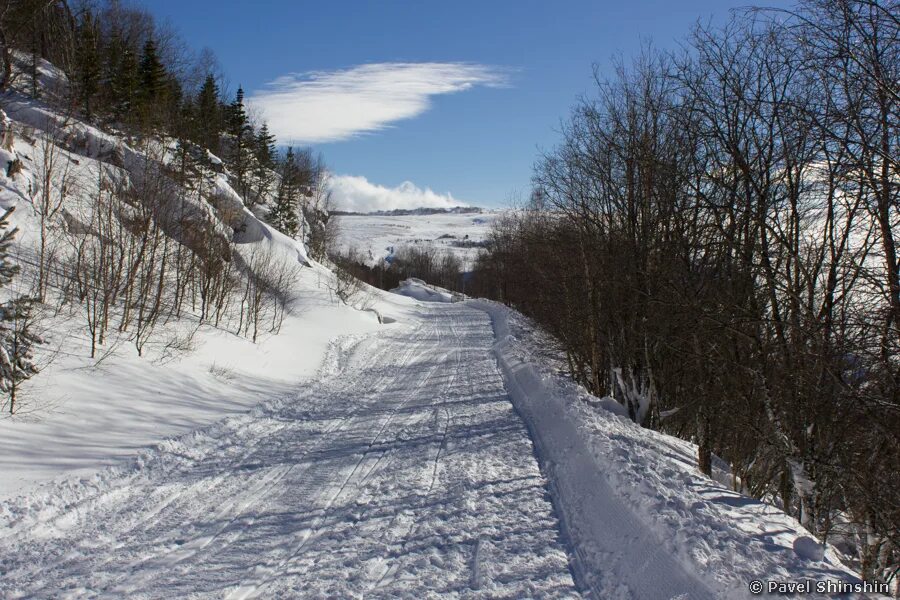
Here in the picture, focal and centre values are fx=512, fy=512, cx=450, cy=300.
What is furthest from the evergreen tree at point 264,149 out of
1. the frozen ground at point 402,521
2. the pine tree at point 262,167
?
the frozen ground at point 402,521

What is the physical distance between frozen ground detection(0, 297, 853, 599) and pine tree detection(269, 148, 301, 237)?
124ft

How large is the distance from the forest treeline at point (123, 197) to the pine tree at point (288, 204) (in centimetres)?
21

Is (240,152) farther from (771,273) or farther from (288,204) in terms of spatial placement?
(771,273)

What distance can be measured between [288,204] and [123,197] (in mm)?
32917

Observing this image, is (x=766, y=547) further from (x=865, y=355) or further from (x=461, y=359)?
(x=461, y=359)

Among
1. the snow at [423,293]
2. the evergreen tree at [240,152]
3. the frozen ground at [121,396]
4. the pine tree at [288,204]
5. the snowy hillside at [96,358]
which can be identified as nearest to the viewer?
the frozen ground at [121,396]

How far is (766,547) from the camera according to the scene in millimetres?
4703

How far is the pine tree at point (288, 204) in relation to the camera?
148 feet

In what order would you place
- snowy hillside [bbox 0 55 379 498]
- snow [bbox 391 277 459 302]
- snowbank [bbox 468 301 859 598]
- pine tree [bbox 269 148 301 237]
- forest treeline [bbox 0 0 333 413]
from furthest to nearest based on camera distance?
snow [bbox 391 277 459 302] < pine tree [bbox 269 148 301 237] < forest treeline [bbox 0 0 333 413] < snowy hillside [bbox 0 55 379 498] < snowbank [bbox 468 301 859 598]

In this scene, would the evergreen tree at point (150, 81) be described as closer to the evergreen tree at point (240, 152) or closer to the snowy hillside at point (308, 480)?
the evergreen tree at point (240, 152)

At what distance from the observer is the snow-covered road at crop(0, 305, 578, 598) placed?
4477 mm

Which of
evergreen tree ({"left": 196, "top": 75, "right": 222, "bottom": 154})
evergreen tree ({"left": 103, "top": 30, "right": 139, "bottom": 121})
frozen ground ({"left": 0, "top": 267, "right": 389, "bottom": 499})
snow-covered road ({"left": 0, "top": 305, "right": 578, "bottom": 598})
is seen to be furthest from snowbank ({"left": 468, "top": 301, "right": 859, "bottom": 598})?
evergreen tree ({"left": 196, "top": 75, "right": 222, "bottom": 154})

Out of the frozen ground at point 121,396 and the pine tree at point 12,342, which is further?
the pine tree at point 12,342

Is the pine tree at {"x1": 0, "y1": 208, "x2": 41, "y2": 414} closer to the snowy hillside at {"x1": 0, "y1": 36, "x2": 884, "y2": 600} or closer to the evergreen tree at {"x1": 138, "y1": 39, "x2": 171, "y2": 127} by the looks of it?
the snowy hillside at {"x1": 0, "y1": 36, "x2": 884, "y2": 600}
